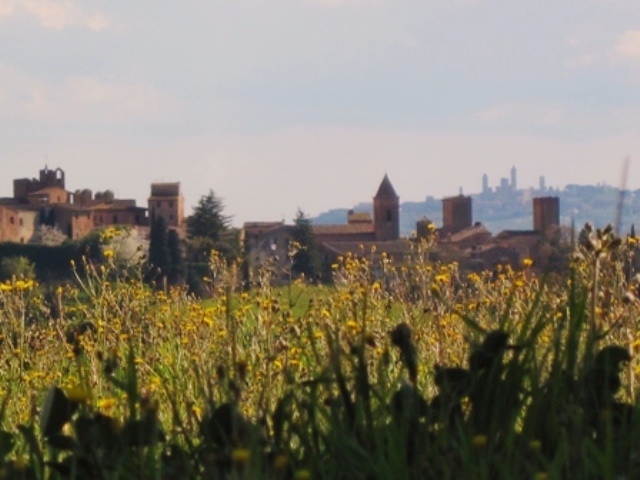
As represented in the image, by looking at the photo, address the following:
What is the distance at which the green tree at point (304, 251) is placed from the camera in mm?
10576

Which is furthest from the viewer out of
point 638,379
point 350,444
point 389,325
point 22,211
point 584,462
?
point 22,211

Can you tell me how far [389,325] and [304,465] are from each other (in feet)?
12.8

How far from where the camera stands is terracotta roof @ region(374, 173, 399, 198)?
122 meters

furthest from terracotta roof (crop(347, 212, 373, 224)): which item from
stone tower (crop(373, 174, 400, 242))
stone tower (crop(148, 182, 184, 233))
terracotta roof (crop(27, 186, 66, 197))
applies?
terracotta roof (crop(27, 186, 66, 197))

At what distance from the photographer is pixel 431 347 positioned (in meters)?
4.94

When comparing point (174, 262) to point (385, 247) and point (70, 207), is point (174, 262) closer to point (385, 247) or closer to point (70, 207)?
point (385, 247)

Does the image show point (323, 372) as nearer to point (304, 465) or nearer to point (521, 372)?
point (304, 465)

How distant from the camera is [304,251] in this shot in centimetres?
2295

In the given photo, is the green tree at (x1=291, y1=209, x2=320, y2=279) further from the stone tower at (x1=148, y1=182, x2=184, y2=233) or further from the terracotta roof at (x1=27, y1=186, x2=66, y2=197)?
the terracotta roof at (x1=27, y1=186, x2=66, y2=197)

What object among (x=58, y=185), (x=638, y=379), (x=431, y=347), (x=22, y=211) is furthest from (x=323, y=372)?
(x=58, y=185)

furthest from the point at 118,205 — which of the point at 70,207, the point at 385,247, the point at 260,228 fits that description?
the point at 385,247

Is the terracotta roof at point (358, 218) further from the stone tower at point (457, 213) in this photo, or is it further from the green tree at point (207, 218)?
the green tree at point (207, 218)

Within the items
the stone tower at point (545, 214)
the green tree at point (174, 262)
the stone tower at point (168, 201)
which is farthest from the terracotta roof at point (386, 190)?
the green tree at point (174, 262)

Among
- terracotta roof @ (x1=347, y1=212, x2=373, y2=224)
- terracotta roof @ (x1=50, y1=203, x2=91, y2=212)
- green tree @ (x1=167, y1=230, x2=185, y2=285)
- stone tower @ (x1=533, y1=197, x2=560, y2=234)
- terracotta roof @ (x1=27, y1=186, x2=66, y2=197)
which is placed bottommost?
green tree @ (x1=167, y1=230, x2=185, y2=285)
